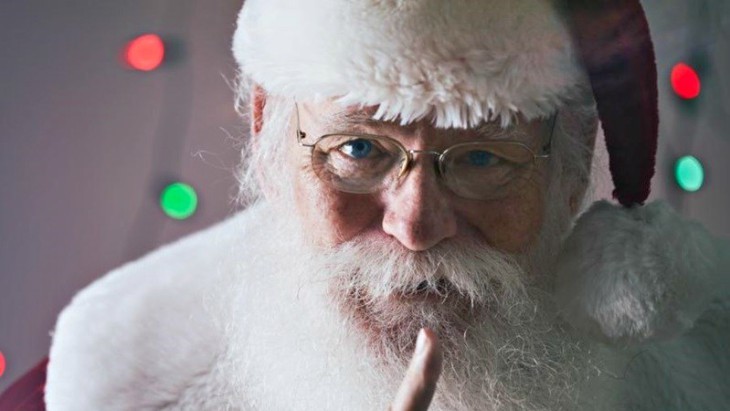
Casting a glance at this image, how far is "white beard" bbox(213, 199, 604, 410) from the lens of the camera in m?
0.94

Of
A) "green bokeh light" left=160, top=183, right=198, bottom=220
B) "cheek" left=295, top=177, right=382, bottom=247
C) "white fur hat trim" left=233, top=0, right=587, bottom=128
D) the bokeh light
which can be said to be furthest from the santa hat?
the bokeh light

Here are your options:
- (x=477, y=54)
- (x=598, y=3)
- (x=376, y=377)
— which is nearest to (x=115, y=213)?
(x=376, y=377)

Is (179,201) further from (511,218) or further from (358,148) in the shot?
(511,218)

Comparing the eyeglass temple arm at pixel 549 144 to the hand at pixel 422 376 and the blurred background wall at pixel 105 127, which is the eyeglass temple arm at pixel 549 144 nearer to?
the blurred background wall at pixel 105 127

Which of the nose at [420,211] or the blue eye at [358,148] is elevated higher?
the blue eye at [358,148]

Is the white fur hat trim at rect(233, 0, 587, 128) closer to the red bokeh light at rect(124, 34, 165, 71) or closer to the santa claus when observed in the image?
the santa claus

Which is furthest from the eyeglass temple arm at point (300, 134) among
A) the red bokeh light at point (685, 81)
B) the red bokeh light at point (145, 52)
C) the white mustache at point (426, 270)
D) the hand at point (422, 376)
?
the red bokeh light at point (685, 81)

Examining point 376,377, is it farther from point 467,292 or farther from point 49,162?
point 49,162

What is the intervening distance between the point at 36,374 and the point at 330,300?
0.41 metres

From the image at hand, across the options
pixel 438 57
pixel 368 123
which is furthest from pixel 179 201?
pixel 438 57

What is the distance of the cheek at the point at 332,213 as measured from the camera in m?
0.94

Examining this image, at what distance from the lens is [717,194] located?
42.2 inches

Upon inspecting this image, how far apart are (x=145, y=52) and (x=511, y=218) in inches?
20.1

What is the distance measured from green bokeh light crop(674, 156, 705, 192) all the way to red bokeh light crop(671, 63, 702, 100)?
0.08 m
